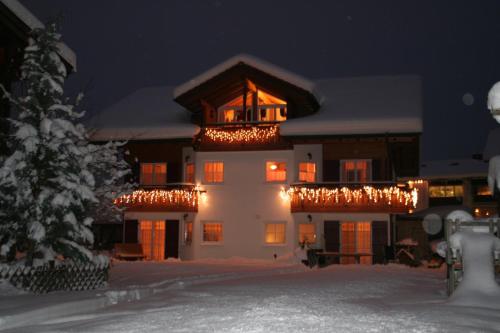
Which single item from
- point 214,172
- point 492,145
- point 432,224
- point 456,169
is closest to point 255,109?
point 214,172

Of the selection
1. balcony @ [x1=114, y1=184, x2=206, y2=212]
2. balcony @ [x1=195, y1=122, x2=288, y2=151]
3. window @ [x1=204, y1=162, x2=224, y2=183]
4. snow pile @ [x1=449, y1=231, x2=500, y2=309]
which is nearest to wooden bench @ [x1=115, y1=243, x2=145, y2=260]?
balcony @ [x1=114, y1=184, x2=206, y2=212]

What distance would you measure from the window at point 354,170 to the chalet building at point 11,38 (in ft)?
45.3

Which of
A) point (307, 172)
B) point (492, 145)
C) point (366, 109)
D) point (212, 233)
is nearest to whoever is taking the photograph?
point (307, 172)

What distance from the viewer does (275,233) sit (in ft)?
90.3

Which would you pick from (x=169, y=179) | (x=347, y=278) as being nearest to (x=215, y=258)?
(x=169, y=179)

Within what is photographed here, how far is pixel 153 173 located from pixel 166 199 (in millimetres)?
2186

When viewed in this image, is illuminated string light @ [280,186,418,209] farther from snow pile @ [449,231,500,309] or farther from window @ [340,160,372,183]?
snow pile @ [449,231,500,309]

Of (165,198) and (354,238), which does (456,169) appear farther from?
(165,198)

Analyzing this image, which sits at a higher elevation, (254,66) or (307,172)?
(254,66)

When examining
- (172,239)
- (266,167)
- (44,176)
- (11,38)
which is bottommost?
(172,239)

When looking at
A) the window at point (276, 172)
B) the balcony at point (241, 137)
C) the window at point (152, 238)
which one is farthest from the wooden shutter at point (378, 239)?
the window at point (152, 238)

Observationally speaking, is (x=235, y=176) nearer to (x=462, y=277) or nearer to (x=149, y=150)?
(x=149, y=150)

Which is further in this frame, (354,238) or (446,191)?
(446,191)

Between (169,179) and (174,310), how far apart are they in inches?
750
